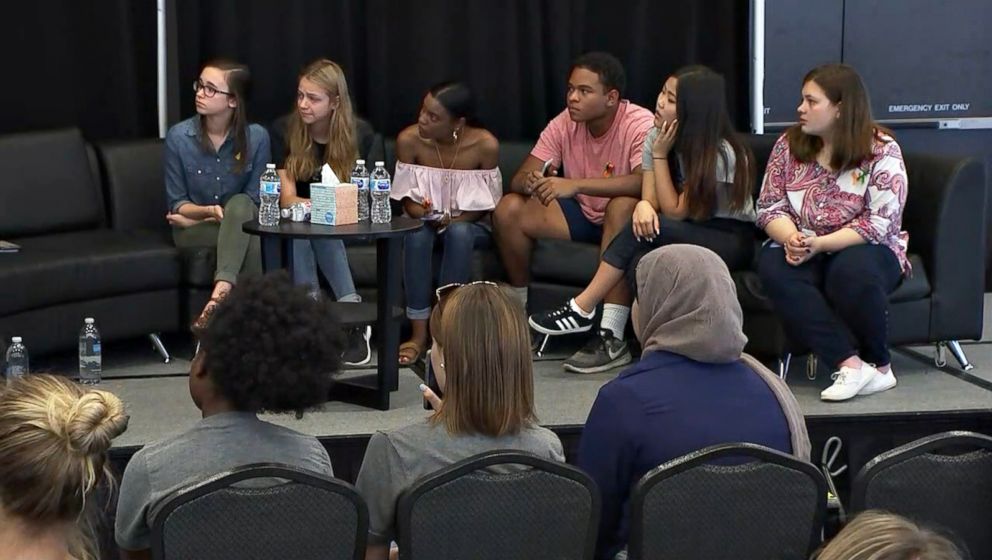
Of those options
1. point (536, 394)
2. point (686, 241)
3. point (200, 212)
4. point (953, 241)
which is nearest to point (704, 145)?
point (686, 241)

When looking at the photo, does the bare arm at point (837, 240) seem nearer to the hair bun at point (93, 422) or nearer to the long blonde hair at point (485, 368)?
the long blonde hair at point (485, 368)

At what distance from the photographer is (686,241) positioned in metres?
4.46

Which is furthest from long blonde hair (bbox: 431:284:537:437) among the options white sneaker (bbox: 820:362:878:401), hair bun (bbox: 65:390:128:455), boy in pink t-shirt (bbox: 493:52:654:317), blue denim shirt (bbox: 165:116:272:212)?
blue denim shirt (bbox: 165:116:272:212)

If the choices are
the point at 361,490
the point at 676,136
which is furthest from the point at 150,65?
the point at 361,490

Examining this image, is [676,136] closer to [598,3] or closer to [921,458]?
[598,3]

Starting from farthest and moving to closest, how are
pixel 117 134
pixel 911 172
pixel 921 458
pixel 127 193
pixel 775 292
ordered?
pixel 117 134, pixel 127 193, pixel 911 172, pixel 775 292, pixel 921 458

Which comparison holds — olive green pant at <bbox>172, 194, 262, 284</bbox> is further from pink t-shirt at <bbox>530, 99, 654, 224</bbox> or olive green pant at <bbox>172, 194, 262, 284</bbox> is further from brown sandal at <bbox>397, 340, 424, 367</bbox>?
pink t-shirt at <bbox>530, 99, 654, 224</bbox>

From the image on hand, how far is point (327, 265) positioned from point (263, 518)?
8.12 ft

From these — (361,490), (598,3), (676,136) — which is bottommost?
(361,490)

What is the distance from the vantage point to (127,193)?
510cm

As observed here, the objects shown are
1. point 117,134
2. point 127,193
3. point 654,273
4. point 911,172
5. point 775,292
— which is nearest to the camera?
point 654,273

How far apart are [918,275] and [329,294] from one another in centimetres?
197

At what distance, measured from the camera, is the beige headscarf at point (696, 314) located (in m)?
2.60

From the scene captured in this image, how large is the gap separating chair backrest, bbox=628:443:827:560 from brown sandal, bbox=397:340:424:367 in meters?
2.28
